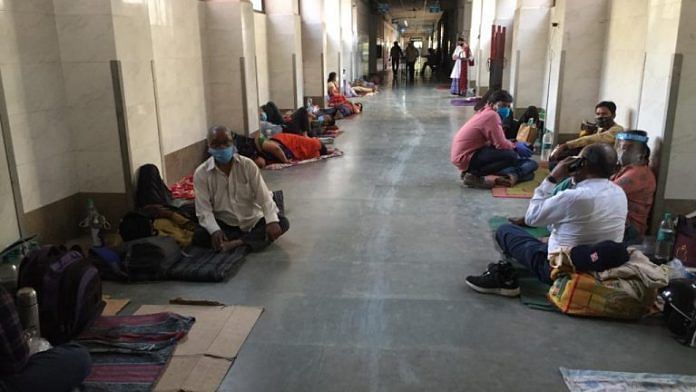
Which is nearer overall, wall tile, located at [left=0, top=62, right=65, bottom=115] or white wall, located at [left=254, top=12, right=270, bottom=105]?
wall tile, located at [left=0, top=62, right=65, bottom=115]

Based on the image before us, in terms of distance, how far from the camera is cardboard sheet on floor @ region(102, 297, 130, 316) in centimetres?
350

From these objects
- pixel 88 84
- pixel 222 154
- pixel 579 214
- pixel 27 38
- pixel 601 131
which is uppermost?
pixel 27 38

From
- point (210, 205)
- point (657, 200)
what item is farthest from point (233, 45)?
point (657, 200)

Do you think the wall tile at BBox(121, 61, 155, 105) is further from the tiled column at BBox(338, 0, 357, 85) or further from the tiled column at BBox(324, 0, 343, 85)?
the tiled column at BBox(338, 0, 357, 85)

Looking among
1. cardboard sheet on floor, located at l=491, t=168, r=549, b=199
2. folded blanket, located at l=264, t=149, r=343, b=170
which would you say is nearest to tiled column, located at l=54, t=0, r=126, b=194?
folded blanket, located at l=264, t=149, r=343, b=170

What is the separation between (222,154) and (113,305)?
4.39 ft

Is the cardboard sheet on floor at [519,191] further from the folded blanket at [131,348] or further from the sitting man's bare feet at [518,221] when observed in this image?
the folded blanket at [131,348]

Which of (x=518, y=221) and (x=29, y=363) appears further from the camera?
(x=518, y=221)

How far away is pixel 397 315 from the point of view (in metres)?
3.40

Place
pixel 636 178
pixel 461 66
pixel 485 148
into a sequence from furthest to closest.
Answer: pixel 461 66
pixel 485 148
pixel 636 178

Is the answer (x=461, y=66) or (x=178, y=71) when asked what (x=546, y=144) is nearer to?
(x=178, y=71)

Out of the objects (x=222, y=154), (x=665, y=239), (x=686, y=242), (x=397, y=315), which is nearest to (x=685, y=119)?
(x=665, y=239)

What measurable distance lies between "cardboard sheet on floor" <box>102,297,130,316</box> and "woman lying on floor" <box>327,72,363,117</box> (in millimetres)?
9521

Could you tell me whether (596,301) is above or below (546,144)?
below
